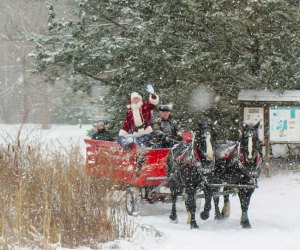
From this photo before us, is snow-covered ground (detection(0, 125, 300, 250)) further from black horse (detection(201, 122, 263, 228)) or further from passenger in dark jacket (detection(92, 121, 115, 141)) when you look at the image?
passenger in dark jacket (detection(92, 121, 115, 141))

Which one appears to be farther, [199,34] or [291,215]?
[199,34]

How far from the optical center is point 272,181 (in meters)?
13.4

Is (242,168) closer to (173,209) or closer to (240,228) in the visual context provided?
(240,228)

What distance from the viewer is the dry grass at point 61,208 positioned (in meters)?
6.64

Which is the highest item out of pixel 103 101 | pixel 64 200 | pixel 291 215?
pixel 103 101

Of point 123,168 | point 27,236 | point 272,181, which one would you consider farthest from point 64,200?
point 272,181

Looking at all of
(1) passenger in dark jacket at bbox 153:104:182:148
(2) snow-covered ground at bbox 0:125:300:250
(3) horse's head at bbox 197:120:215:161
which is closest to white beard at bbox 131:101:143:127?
(1) passenger in dark jacket at bbox 153:104:182:148

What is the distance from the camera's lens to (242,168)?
8.63m

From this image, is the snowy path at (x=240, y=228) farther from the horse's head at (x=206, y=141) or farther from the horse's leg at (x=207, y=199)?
the horse's head at (x=206, y=141)

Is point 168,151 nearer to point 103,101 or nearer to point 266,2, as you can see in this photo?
point 266,2

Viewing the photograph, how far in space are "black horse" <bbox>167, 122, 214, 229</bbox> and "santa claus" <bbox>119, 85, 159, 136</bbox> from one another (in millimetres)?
1407

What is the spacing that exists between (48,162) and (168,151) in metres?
2.56

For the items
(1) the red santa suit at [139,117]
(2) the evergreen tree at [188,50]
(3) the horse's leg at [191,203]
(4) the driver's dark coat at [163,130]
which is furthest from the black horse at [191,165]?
(2) the evergreen tree at [188,50]

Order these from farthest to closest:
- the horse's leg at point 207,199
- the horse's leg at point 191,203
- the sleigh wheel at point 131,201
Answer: the sleigh wheel at point 131,201 → the horse's leg at point 207,199 → the horse's leg at point 191,203
